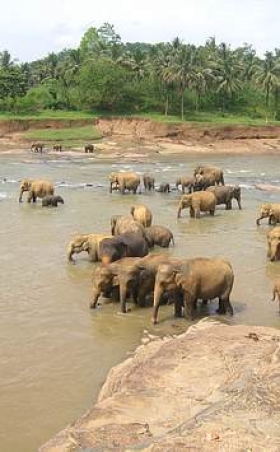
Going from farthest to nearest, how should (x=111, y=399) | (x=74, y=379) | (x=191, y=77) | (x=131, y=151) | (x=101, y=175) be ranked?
(x=191, y=77)
(x=131, y=151)
(x=101, y=175)
(x=74, y=379)
(x=111, y=399)

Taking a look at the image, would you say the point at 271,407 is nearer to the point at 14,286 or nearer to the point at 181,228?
the point at 14,286

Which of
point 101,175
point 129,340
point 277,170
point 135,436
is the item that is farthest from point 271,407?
point 277,170

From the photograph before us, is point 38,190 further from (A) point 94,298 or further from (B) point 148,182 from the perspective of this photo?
(A) point 94,298

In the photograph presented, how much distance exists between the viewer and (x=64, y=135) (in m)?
53.8

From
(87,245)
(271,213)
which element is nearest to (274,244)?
(87,245)

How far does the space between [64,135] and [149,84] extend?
57.3ft

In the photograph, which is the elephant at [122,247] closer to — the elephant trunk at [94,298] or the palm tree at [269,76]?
the elephant trunk at [94,298]

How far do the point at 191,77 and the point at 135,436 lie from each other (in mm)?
58419

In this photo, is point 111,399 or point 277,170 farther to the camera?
point 277,170

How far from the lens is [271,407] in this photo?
5660 mm

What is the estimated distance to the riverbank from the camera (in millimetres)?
50825

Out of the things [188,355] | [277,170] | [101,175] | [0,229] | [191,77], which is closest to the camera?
[188,355]

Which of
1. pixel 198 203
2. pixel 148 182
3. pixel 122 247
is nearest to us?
pixel 122 247

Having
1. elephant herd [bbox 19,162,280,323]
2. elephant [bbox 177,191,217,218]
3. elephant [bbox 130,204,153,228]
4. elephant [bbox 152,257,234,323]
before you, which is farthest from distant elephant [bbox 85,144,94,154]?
elephant [bbox 152,257,234,323]
